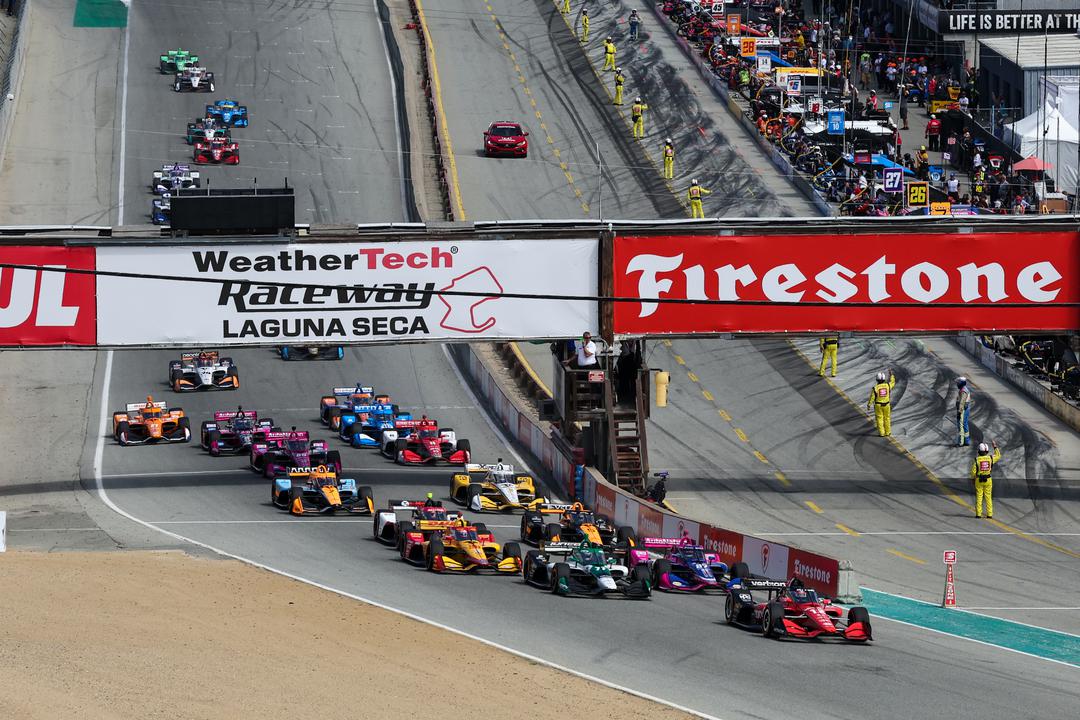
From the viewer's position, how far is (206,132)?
7275cm

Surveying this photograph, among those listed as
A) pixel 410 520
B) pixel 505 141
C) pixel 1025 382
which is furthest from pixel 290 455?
pixel 505 141

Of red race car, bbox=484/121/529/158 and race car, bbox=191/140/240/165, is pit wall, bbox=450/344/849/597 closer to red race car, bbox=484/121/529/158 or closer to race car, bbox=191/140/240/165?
red race car, bbox=484/121/529/158

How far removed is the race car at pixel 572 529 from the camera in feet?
118

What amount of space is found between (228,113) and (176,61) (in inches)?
301

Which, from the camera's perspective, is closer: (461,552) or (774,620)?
(774,620)

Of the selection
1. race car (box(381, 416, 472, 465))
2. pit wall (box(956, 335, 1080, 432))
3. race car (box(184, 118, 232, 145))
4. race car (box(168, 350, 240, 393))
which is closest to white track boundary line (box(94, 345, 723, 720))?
race car (box(381, 416, 472, 465))

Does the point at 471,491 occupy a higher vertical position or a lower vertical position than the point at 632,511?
higher

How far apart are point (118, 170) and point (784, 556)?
43789mm

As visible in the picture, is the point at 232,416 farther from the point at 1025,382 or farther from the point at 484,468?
the point at 1025,382

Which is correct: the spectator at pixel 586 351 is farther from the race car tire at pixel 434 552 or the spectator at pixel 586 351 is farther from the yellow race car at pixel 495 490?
the race car tire at pixel 434 552

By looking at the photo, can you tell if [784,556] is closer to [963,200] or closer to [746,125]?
[963,200]

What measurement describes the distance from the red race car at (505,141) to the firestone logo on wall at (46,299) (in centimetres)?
3380

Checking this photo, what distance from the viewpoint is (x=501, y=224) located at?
4294 centimetres

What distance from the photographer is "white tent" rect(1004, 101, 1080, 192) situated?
66.4 m
